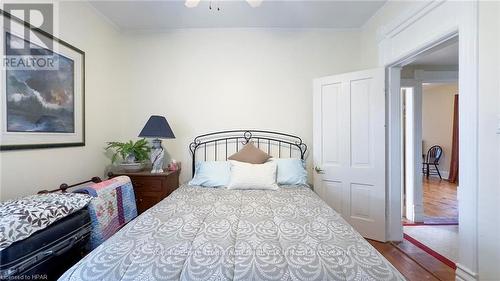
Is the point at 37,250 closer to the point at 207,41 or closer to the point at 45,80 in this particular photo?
the point at 45,80

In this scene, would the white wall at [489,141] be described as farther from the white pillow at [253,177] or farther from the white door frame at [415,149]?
the white door frame at [415,149]

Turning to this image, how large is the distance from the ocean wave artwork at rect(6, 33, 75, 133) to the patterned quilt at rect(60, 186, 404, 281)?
1.28 metres

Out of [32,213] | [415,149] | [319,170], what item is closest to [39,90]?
[32,213]

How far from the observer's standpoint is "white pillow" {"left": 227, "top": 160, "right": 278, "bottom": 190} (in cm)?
243

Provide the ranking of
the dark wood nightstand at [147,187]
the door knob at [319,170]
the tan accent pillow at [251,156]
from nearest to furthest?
the dark wood nightstand at [147,187] < the tan accent pillow at [251,156] < the door knob at [319,170]

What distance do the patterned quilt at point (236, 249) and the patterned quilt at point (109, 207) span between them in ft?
1.77

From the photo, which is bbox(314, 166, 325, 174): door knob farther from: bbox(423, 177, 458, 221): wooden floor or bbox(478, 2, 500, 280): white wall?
bbox(423, 177, 458, 221): wooden floor

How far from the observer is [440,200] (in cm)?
443

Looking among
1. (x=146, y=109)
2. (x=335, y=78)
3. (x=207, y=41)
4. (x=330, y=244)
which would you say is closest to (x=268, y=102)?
(x=335, y=78)

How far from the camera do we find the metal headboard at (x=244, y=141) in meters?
3.13

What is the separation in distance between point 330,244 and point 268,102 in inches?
86.3

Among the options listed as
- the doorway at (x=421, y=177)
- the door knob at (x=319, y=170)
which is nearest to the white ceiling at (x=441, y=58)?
the doorway at (x=421, y=177)

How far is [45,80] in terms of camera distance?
206 centimetres

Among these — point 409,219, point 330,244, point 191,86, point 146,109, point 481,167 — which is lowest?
point 409,219
